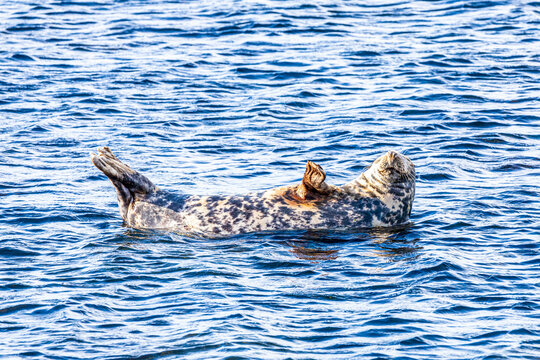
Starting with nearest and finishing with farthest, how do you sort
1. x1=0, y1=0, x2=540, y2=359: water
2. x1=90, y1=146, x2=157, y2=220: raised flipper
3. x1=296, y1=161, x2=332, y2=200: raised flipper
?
x1=0, y1=0, x2=540, y2=359: water, x1=296, y1=161, x2=332, y2=200: raised flipper, x1=90, y1=146, x2=157, y2=220: raised flipper

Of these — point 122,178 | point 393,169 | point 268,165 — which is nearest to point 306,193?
point 393,169

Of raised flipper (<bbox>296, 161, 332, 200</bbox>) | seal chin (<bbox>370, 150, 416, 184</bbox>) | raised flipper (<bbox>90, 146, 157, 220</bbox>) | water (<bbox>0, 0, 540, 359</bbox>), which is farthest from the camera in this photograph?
seal chin (<bbox>370, 150, 416, 184</bbox>)

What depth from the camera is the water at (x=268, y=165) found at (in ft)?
30.8

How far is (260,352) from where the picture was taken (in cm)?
882

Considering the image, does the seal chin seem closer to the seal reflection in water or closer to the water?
the seal reflection in water

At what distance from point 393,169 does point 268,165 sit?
380 cm

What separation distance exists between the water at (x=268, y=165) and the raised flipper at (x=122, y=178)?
1.53 ft

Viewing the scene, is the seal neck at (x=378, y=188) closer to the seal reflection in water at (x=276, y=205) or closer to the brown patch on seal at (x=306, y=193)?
the seal reflection in water at (x=276, y=205)

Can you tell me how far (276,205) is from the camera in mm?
12773

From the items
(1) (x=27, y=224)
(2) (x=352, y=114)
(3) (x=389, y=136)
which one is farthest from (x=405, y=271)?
(2) (x=352, y=114)

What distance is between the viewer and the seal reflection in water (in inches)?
499

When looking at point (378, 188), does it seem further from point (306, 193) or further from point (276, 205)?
point (276, 205)

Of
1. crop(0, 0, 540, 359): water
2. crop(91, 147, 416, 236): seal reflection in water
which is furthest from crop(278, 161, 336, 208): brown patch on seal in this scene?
crop(0, 0, 540, 359): water

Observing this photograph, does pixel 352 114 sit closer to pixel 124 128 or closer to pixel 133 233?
pixel 124 128
